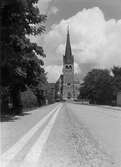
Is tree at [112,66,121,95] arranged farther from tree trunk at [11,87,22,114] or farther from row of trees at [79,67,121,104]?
tree trunk at [11,87,22,114]

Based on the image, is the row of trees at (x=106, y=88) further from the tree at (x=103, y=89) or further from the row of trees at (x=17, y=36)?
the row of trees at (x=17, y=36)

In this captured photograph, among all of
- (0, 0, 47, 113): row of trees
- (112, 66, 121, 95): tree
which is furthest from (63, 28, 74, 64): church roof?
(0, 0, 47, 113): row of trees

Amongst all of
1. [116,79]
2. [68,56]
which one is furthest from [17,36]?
[68,56]

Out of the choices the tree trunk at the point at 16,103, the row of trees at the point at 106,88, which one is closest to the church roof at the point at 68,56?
the row of trees at the point at 106,88

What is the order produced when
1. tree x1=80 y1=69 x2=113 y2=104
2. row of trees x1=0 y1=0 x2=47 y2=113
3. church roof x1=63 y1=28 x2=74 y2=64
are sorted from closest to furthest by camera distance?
row of trees x1=0 y1=0 x2=47 y2=113, tree x1=80 y1=69 x2=113 y2=104, church roof x1=63 y1=28 x2=74 y2=64

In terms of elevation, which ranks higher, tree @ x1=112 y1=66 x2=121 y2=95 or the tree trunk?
tree @ x1=112 y1=66 x2=121 y2=95

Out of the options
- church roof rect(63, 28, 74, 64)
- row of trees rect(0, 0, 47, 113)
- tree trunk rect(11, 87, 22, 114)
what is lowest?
tree trunk rect(11, 87, 22, 114)

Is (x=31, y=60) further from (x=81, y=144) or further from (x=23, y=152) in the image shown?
(x=23, y=152)

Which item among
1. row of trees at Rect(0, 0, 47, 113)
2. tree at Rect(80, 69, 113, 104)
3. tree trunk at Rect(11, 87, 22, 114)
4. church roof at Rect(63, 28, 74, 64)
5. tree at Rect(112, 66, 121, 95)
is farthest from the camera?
church roof at Rect(63, 28, 74, 64)

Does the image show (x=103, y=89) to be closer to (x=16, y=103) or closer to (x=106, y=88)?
(x=106, y=88)

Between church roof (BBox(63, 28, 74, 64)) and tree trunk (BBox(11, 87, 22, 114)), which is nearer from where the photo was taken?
tree trunk (BBox(11, 87, 22, 114))

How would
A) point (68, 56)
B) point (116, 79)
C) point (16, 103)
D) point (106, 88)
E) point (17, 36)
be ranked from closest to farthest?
point (17, 36), point (16, 103), point (106, 88), point (116, 79), point (68, 56)

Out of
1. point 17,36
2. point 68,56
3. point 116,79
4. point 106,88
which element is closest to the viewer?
point 17,36

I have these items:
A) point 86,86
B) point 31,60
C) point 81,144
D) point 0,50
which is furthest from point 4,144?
point 86,86
